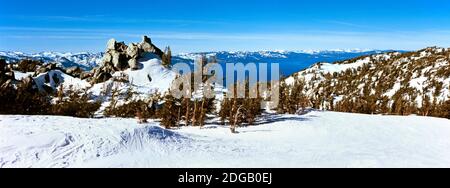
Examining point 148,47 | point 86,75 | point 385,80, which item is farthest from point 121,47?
point 385,80

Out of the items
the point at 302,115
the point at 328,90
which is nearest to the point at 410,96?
the point at 328,90

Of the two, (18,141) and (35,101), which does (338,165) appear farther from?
(35,101)

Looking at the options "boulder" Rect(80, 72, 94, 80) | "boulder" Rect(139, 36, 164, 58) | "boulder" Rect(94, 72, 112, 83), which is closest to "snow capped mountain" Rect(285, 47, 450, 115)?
"boulder" Rect(139, 36, 164, 58)

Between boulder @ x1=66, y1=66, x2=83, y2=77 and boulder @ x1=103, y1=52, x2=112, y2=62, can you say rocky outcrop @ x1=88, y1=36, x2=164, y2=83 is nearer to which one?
boulder @ x1=103, y1=52, x2=112, y2=62

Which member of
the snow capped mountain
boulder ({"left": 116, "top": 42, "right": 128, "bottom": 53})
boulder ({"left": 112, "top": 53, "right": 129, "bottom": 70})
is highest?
boulder ({"left": 116, "top": 42, "right": 128, "bottom": 53})

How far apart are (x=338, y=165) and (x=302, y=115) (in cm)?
975

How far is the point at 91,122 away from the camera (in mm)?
12023

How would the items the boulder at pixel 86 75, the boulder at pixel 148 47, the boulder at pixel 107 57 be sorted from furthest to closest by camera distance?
the boulder at pixel 148 47 < the boulder at pixel 107 57 < the boulder at pixel 86 75

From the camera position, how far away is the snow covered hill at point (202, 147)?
29.2 ft

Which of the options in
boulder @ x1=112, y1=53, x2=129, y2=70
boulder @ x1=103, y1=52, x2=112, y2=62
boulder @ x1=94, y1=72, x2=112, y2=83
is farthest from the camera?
boulder @ x1=103, y1=52, x2=112, y2=62

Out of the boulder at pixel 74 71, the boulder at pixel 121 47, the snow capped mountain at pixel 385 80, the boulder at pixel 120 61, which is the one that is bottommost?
the snow capped mountain at pixel 385 80

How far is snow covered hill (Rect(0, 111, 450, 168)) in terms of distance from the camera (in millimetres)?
8914

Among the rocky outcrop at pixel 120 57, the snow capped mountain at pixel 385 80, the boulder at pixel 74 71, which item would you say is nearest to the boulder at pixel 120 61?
the rocky outcrop at pixel 120 57

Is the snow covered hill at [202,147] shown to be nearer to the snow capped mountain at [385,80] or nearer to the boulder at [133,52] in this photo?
the boulder at [133,52]
